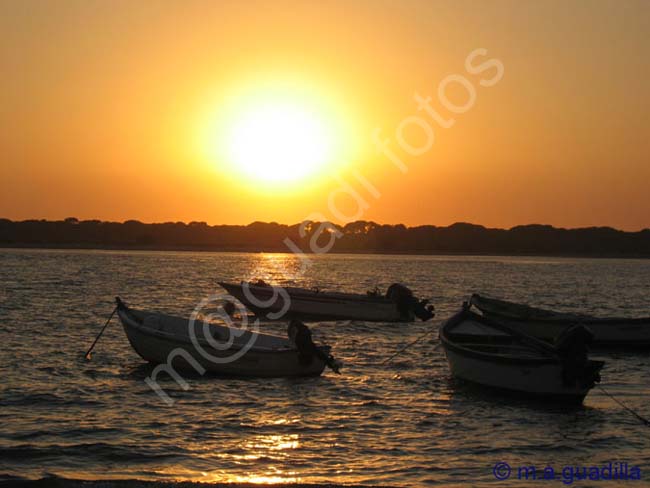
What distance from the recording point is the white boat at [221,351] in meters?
21.8

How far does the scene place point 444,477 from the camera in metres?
13.5

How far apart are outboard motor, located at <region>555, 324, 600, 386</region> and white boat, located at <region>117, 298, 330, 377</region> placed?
628 cm

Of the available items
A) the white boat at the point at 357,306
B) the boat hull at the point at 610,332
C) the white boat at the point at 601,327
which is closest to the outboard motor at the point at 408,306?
the white boat at the point at 357,306

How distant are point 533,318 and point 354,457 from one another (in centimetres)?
1776

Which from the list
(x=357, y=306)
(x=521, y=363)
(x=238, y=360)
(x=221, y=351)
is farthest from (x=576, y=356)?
(x=357, y=306)

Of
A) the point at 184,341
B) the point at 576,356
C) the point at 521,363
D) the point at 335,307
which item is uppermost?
the point at 576,356

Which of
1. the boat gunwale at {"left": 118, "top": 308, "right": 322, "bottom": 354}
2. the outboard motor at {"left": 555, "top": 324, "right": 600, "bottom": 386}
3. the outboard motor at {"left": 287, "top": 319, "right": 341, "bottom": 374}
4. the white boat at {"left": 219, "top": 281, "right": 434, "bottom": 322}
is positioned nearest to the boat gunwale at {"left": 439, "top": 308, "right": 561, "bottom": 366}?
the outboard motor at {"left": 555, "top": 324, "right": 600, "bottom": 386}

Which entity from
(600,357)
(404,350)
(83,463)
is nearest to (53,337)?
(404,350)

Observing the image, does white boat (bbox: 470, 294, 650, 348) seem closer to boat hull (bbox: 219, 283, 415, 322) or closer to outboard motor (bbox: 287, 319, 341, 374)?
boat hull (bbox: 219, 283, 415, 322)

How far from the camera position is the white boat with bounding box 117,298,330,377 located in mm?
21797

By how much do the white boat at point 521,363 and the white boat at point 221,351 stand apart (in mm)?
3672

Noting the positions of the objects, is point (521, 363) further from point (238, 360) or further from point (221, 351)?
point (221, 351)

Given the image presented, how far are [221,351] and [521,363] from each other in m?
7.58

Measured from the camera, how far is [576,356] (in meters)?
18.8
